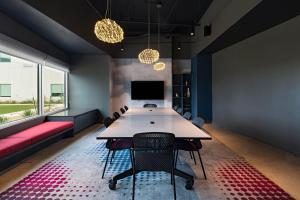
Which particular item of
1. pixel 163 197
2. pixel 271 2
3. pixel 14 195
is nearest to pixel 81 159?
pixel 14 195

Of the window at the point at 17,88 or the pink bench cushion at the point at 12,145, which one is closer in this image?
the pink bench cushion at the point at 12,145

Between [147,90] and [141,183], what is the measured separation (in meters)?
6.21

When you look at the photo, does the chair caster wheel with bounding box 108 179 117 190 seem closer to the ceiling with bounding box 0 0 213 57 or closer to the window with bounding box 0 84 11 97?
the ceiling with bounding box 0 0 213 57

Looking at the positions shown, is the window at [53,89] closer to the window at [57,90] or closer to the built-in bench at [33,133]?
the window at [57,90]

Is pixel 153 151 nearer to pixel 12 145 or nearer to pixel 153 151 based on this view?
pixel 153 151

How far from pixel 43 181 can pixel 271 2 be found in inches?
165

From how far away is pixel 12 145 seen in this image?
11.1 feet

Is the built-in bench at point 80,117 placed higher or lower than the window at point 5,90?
lower

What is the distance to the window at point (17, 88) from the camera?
4.50m

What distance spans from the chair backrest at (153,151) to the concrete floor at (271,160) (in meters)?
1.57

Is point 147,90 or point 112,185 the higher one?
point 147,90

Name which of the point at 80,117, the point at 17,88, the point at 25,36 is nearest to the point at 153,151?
the point at 25,36

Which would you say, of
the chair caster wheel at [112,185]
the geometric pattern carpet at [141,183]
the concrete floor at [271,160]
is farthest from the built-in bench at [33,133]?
the concrete floor at [271,160]

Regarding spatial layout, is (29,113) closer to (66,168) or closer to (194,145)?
(66,168)
